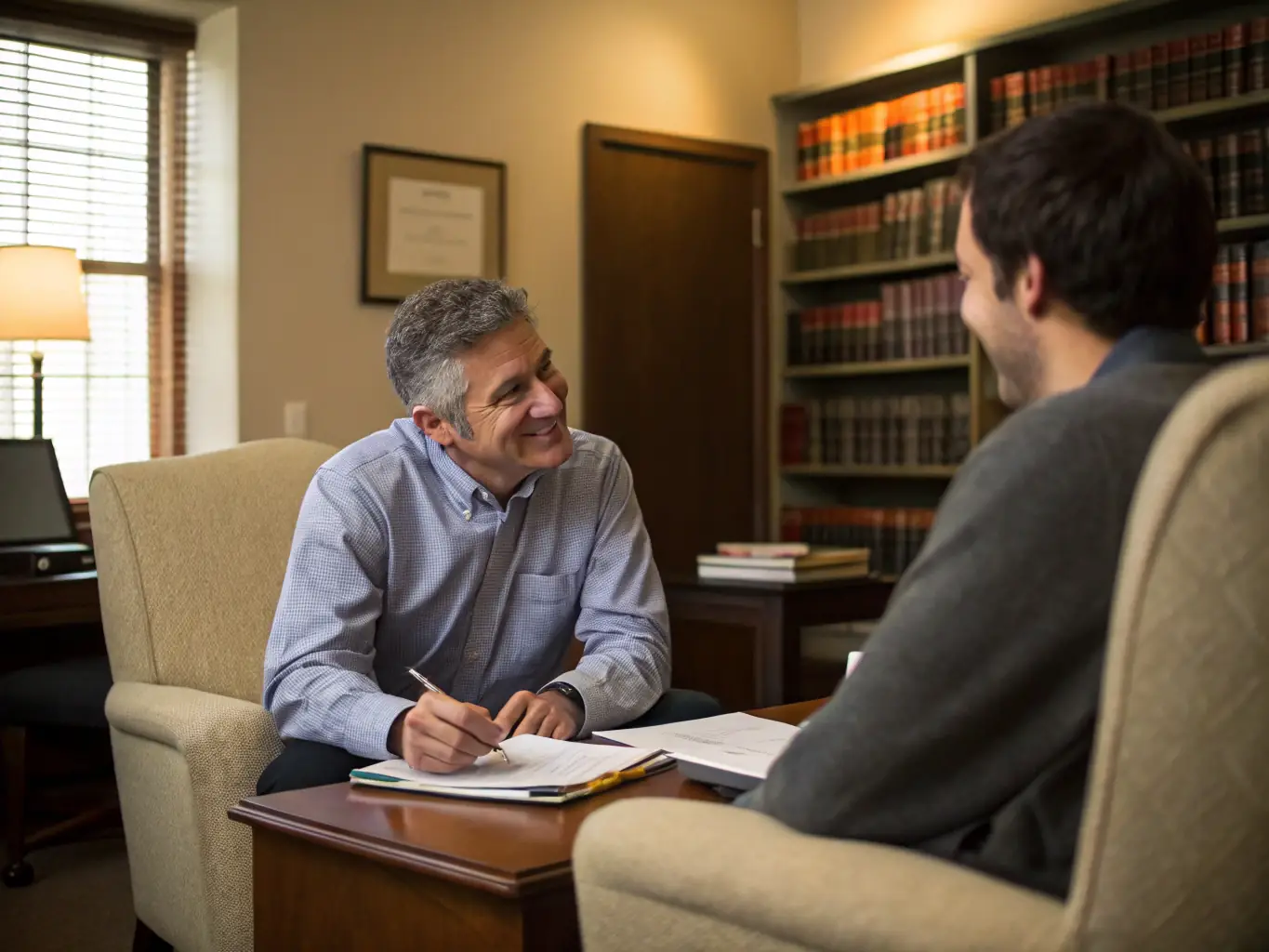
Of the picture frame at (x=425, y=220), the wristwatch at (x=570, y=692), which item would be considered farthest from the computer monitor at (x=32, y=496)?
the wristwatch at (x=570, y=692)

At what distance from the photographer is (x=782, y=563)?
3564mm

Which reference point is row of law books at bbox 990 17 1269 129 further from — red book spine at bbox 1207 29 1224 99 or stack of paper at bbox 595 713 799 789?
stack of paper at bbox 595 713 799 789

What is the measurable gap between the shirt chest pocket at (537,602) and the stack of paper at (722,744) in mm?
439

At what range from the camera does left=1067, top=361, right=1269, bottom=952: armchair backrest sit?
0.87 meters

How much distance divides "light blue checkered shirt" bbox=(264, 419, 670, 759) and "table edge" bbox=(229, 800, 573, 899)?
49 centimetres

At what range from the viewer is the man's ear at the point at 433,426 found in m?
2.11

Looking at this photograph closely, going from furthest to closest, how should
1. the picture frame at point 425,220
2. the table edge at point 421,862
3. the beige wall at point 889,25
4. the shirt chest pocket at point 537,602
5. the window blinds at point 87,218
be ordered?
the beige wall at point 889,25 < the picture frame at point 425,220 < the window blinds at point 87,218 < the shirt chest pocket at point 537,602 < the table edge at point 421,862

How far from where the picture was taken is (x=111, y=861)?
11.0ft

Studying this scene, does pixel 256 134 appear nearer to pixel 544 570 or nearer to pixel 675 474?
pixel 675 474

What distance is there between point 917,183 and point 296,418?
90.7 inches

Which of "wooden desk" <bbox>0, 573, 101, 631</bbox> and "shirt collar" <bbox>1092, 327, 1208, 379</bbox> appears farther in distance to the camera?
"wooden desk" <bbox>0, 573, 101, 631</bbox>

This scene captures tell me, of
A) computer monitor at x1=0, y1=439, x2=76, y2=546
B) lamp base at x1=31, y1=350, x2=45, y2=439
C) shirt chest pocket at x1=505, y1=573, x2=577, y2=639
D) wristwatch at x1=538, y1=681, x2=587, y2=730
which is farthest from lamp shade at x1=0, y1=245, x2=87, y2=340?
wristwatch at x1=538, y1=681, x2=587, y2=730

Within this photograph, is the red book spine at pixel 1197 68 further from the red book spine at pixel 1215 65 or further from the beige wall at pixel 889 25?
the beige wall at pixel 889 25

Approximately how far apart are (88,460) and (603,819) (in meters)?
3.27
